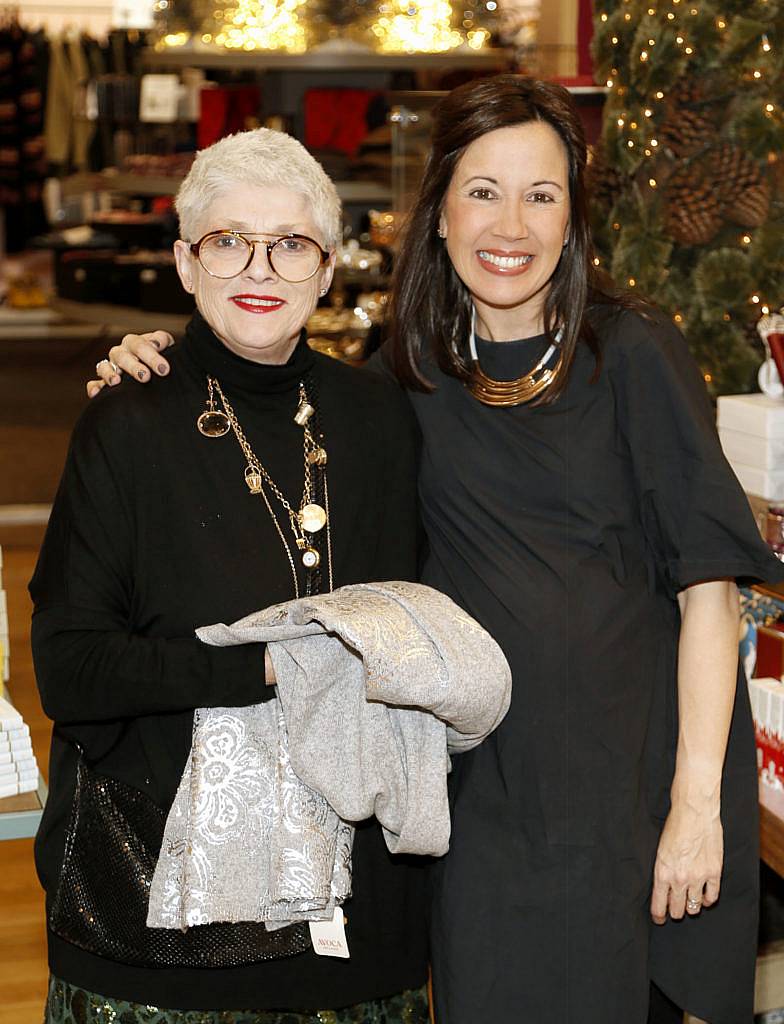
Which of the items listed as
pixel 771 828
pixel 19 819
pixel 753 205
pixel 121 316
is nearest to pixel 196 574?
pixel 19 819

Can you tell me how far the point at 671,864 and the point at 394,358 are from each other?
2.59 ft

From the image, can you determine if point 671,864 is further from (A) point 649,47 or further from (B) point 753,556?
(A) point 649,47

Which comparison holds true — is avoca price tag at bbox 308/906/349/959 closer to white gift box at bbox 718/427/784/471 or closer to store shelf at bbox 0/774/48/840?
store shelf at bbox 0/774/48/840

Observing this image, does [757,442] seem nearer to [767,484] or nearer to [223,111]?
[767,484]

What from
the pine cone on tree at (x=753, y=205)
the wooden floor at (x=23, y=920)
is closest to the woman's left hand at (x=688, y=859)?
the wooden floor at (x=23, y=920)

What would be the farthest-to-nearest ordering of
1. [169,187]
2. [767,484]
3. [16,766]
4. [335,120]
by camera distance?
1. [169,187]
2. [335,120]
3. [767,484]
4. [16,766]

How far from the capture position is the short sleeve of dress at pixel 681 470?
Result: 1.79m

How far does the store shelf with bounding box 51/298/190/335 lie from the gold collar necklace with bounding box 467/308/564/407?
4.73 meters

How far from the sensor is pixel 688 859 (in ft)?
6.02

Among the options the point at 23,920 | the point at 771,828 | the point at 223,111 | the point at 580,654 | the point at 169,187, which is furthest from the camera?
the point at 223,111

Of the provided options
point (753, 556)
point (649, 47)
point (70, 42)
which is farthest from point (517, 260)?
point (70, 42)

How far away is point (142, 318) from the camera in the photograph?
264 inches

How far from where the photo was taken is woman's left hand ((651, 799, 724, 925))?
6.01 ft

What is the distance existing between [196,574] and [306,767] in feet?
0.85
